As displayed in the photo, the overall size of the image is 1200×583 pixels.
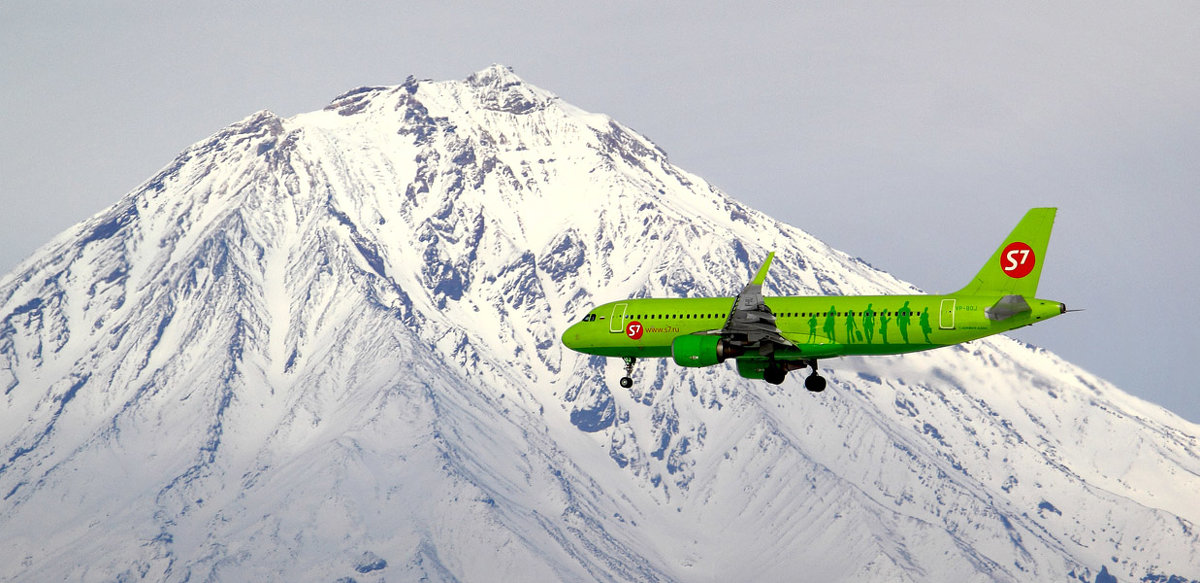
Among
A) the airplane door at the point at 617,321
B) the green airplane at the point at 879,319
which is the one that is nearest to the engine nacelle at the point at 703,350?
the green airplane at the point at 879,319

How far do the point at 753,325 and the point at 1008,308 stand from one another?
14.8 m

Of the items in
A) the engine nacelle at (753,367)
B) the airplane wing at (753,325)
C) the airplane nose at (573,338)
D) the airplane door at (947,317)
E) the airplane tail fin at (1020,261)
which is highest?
the airplane tail fin at (1020,261)

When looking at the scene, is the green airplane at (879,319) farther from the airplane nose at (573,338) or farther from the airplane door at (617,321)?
the airplane nose at (573,338)

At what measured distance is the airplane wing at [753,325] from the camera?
10462 cm

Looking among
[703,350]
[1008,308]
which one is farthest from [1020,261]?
[703,350]

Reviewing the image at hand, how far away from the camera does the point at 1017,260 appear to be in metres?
108

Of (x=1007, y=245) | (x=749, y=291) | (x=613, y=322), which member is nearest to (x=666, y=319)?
(x=613, y=322)

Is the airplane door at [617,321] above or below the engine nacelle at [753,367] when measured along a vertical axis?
above

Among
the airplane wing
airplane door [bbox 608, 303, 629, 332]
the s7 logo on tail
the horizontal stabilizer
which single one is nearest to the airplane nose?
airplane door [bbox 608, 303, 629, 332]

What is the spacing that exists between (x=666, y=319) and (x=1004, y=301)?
2222 cm

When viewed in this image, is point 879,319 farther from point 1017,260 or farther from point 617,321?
point 617,321

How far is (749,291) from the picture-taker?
103688 mm

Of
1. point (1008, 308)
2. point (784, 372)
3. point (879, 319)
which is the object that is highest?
point (1008, 308)

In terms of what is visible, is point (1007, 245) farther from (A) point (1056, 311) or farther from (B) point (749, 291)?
(B) point (749, 291)
